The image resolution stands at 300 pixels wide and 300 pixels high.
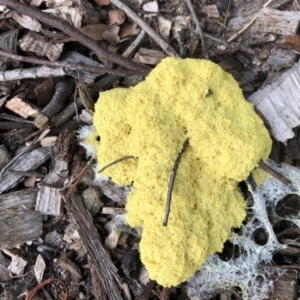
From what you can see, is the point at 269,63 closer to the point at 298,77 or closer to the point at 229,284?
the point at 298,77

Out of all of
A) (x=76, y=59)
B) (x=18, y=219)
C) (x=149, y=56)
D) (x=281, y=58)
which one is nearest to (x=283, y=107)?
(x=281, y=58)

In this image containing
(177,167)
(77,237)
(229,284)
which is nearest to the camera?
(177,167)

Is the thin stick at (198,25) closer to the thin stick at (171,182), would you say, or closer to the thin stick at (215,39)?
the thin stick at (215,39)

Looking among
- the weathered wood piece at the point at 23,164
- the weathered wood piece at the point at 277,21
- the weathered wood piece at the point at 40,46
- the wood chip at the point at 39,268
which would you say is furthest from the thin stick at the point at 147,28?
the wood chip at the point at 39,268

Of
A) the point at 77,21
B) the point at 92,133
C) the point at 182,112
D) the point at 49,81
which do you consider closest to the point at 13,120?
the point at 49,81

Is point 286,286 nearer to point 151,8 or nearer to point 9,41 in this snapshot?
point 151,8

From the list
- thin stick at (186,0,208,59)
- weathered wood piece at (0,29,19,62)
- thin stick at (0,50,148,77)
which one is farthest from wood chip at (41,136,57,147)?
thin stick at (186,0,208,59)
